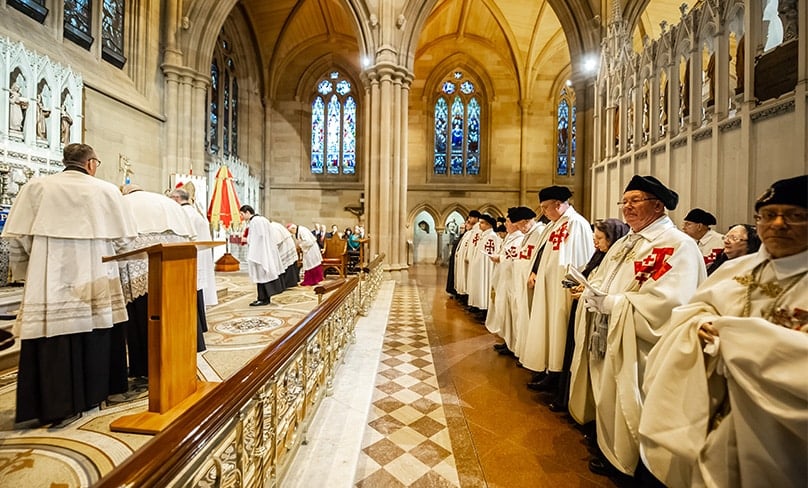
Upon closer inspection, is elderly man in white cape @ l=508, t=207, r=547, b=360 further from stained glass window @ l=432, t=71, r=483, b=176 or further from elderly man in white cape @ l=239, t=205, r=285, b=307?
stained glass window @ l=432, t=71, r=483, b=176

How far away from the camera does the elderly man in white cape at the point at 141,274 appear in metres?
2.86

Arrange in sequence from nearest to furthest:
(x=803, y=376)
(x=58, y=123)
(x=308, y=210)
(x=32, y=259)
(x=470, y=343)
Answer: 1. (x=803, y=376)
2. (x=32, y=259)
3. (x=470, y=343)
4. (x=58, y=123)
5. (x=308, y=210)

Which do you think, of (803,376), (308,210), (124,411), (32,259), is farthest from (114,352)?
(308,210)

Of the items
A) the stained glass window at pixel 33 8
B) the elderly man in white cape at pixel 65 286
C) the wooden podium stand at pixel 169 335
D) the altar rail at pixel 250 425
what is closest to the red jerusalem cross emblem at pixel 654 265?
the altar rail at pixel 250 425

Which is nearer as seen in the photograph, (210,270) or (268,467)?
(268,467)

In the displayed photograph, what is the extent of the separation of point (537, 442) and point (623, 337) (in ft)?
3.18

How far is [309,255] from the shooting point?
831 centimetres

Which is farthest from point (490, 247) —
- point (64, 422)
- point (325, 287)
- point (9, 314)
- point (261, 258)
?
point (9, 314)

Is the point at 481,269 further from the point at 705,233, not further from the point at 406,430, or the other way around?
the point at 406,430

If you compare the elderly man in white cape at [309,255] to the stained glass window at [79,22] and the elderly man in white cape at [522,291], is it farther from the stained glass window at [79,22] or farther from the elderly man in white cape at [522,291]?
the stained glass window at [79,22]

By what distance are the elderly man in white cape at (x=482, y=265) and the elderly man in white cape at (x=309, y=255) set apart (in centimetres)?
370

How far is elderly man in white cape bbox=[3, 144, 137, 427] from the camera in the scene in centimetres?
226

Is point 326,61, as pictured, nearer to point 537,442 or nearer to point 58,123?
point 58,123

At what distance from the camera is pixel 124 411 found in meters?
2.58
